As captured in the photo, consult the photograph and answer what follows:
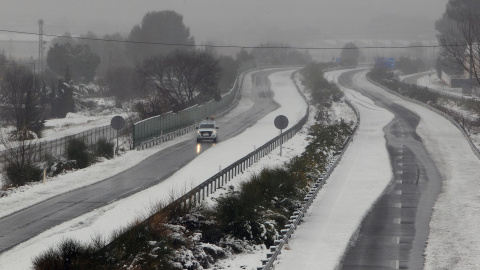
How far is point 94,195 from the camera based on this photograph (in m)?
33.0

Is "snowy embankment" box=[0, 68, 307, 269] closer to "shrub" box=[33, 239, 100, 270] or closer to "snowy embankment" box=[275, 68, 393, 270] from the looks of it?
"snowy embankment" box=[275, 68, 393, 270]

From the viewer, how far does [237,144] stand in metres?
54.2

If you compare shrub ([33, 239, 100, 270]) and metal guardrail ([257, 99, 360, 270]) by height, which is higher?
shrub ([33, 239, 100, 270])

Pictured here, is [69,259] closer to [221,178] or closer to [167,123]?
[221,178]

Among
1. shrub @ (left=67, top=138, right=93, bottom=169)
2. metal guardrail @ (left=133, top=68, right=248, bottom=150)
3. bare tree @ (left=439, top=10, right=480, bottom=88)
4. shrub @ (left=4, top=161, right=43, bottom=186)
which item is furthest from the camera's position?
bare tree @ (left=439, top=10, right=480, bottom=88)

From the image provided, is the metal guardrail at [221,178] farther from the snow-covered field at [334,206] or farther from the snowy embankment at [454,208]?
the snowy embankment at [454,208]

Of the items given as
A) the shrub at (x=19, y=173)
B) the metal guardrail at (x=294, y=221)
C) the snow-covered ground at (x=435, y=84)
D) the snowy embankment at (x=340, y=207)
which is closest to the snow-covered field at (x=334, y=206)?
the snowy embankment at (x=340, y=207)

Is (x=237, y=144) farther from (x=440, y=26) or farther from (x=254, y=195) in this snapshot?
(x=440, y=26)

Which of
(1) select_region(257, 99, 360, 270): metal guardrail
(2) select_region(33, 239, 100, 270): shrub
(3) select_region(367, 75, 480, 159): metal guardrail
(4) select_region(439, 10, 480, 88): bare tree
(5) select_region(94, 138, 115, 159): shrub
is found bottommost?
(5) select_region(94, 138, 115, 159): shrub

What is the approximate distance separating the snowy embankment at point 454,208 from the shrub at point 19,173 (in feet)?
62.6

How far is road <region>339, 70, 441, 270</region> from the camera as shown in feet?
72.4

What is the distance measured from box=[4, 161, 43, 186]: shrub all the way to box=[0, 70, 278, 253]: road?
337 centimetres

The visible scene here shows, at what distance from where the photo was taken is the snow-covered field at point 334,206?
73.8 feet

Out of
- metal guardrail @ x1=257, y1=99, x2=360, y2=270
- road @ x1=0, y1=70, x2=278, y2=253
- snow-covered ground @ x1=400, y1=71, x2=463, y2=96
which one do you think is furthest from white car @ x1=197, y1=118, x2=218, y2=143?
snow-covered ground @ x1=400, y1=71, x2=463, y2=96
